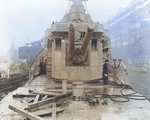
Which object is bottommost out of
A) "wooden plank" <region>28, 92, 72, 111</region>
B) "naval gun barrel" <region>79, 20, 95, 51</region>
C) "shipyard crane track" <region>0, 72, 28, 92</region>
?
"shipyard crane track" <region>0, 72, 28, 92</region>

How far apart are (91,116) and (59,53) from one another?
3442 mm

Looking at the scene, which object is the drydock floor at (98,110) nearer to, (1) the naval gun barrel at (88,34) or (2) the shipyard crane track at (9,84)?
(1) the naval gun barrel at (88,34)

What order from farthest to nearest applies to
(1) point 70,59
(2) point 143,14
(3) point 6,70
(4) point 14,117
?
(2) point 143,14 < (3) point 6,70 < (1) point 70,59 < (4) point 14,117

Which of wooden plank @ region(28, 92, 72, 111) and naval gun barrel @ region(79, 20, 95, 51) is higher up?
naval gun barrel @ region(79, 20, 95, 51)

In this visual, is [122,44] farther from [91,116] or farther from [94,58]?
[91,116]

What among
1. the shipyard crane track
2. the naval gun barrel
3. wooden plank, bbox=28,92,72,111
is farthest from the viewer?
the shipyard crane track

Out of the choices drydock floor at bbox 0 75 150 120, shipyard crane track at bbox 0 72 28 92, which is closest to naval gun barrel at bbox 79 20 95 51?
drydock floor at bbox 0 75 150 120

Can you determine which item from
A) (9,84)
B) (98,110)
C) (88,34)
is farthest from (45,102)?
(9,84)

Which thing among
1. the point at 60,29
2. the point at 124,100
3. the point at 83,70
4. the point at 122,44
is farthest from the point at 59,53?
the point at 122,44

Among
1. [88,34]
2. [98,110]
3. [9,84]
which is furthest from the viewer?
[9,84]

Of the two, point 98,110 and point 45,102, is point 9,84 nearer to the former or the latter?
point 45,102

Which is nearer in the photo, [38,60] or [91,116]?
[91,116]

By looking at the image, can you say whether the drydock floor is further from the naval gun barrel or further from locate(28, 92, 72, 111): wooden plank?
the naval gun barrel

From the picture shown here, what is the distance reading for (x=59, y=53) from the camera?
689cm
